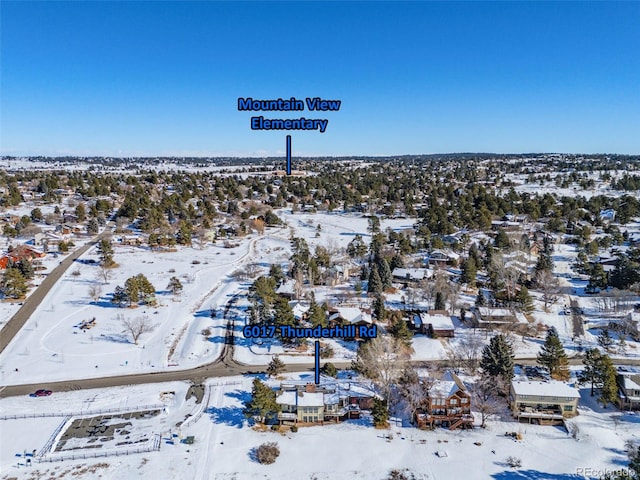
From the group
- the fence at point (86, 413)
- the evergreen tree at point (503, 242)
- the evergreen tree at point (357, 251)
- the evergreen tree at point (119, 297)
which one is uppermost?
the evergreen tree at point (503, 242)

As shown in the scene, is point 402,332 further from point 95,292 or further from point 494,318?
point 95,292

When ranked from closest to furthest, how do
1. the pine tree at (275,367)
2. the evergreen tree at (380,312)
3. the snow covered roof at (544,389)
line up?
1. the snow covered roof at (544,389)
2. the pine tree at (275,367)
3. the evergreen tree at (380,312)

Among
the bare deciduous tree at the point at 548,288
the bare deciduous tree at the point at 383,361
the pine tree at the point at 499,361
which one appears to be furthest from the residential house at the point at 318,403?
the bare deciduous tree at the point at 548,288

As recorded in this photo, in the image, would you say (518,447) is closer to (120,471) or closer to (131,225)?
(120,471)

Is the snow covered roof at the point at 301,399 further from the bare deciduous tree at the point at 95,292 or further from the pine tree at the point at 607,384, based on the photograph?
the bare deciduous tree at the point at 95,292

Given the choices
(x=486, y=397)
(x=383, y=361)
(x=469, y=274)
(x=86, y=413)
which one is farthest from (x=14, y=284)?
(x=469, y=274)

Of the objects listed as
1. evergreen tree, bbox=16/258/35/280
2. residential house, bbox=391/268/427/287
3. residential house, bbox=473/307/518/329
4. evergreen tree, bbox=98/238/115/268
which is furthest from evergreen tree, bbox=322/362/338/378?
evergreen tree, bbox=16/258/35/280
